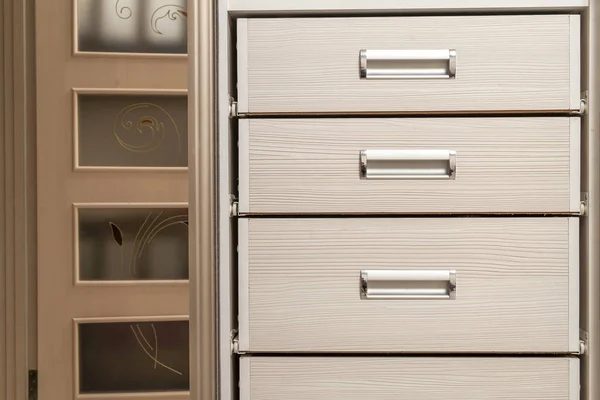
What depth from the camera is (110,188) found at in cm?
133

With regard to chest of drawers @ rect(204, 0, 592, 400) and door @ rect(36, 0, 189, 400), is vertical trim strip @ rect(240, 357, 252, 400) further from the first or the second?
door @ rect(36, 0, 189, 400)

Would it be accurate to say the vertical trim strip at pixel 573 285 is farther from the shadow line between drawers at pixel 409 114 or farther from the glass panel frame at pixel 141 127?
the glass panel frame at pixel 141 127

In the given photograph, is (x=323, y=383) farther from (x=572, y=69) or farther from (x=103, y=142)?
(x=103, y=142)

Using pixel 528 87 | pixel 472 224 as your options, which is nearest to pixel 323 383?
pixel 472 224

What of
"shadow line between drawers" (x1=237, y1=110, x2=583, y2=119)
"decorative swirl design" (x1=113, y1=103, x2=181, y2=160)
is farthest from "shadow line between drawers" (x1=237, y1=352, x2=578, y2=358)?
"decorative swirl design" (x1=113, y1=103, x2=181, y2=160)

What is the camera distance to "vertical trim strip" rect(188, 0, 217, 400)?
0.90 meters

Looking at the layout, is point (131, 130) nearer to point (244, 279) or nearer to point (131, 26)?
point (131, 26)

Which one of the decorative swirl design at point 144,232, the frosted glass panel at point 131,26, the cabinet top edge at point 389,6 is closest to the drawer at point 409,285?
the cabinet top edge at point 389,6

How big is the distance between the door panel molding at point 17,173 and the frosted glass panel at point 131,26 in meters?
0.13

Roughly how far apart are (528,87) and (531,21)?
0.34ft

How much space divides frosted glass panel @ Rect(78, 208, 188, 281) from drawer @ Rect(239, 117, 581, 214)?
476 mm

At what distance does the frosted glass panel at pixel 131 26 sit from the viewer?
1.32m

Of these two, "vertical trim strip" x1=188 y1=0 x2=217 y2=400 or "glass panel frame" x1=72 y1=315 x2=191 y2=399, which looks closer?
"vertical trim strip" x1=188 y1=0 x2=217 y2=400

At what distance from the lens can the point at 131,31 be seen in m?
1.33
